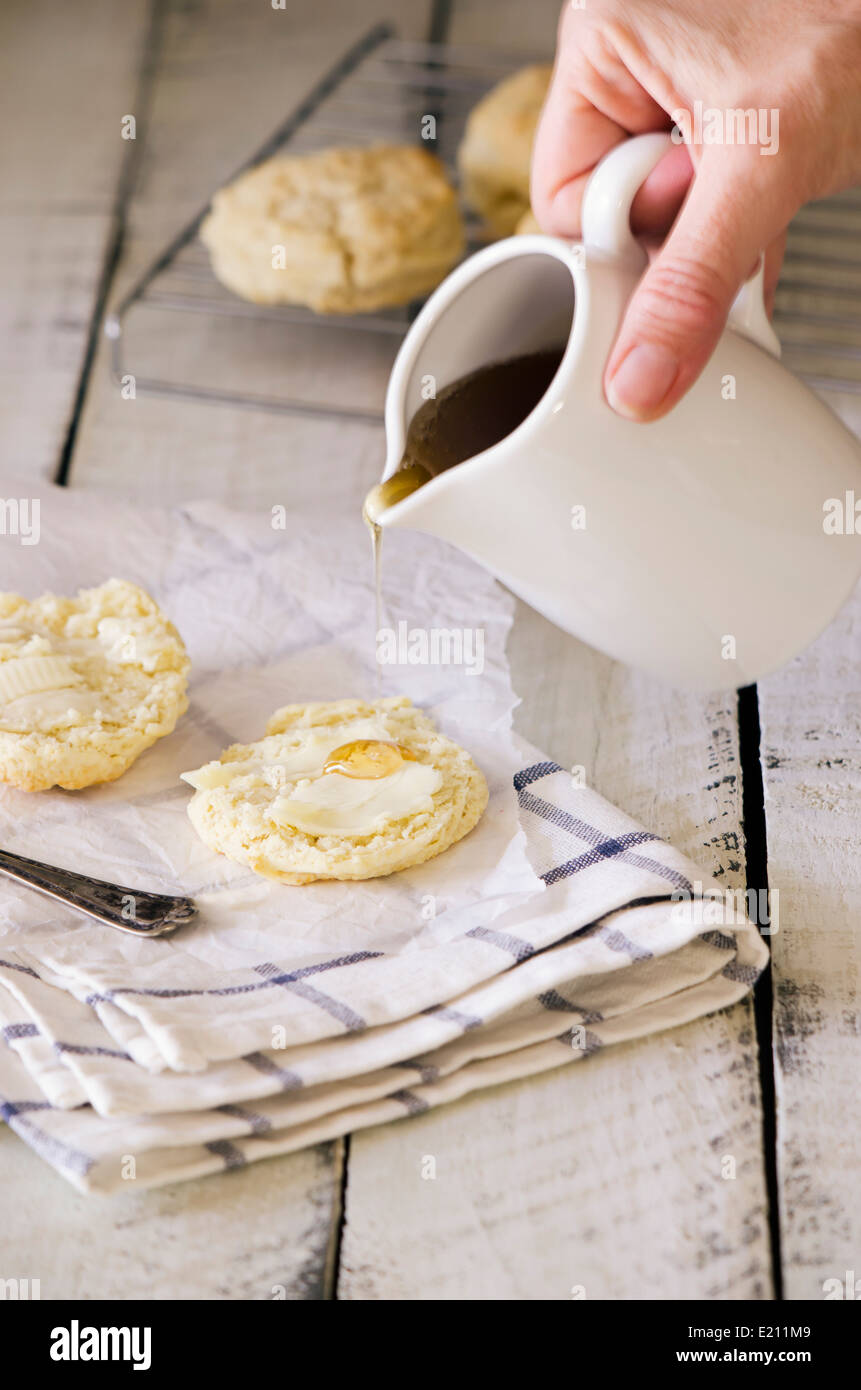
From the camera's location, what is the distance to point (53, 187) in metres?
2.49

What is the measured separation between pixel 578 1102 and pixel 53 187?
6.59 feet

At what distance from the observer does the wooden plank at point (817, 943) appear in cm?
103

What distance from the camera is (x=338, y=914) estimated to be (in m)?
1.23

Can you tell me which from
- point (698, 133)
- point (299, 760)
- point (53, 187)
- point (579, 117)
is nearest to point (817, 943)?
point (299, 760)


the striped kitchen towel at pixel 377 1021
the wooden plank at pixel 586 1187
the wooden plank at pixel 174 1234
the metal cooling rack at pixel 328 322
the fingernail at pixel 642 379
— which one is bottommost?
the wooden plank at pixel 174 1234

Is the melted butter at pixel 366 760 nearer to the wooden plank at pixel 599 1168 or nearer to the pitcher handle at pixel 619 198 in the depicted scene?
the wooden plank at pixel 599 1168

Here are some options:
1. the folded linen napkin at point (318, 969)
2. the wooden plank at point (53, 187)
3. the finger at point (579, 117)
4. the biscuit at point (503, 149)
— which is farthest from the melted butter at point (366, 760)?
the biscuit at point (503, 149)

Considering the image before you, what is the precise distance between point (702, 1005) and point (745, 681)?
0.35 m

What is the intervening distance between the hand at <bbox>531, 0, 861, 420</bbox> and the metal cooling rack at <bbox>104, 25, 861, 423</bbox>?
688 millimetres

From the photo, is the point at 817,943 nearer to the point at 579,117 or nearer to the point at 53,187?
the point at 579,117

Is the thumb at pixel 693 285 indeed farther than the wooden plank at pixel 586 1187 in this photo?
Yes

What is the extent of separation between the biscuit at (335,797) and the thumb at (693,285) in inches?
15.7

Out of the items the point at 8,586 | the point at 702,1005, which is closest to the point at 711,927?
the point at 702,1005

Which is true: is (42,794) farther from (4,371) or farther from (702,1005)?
(4,371)
